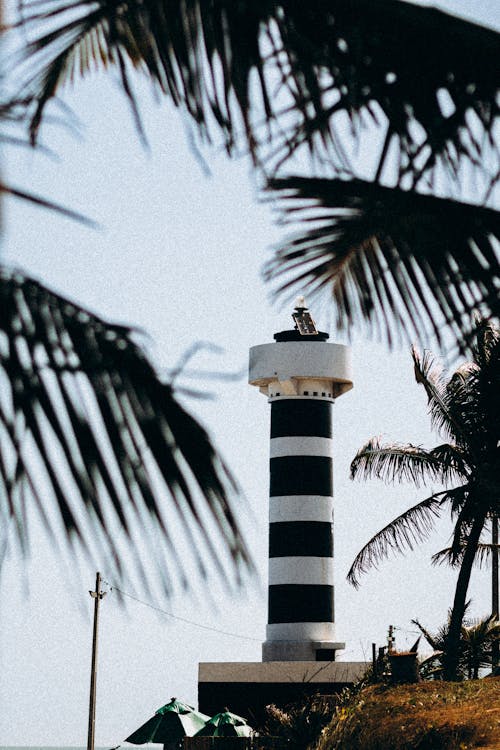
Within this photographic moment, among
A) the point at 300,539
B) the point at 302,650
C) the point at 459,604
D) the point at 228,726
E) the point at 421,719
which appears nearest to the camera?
the point at 421,719

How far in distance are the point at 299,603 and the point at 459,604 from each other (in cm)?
578

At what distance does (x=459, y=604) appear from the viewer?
20.1 meters

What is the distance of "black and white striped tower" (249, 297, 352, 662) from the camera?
25.1 meters

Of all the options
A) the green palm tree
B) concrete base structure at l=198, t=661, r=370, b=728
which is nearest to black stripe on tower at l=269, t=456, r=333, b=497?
concrete base structure at l=198, t=661, r=370, b=728

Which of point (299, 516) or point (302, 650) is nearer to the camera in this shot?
point (302, 650)

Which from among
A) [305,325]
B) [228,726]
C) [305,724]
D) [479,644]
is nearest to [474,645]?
[479,644]

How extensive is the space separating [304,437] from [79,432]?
24.3 metres

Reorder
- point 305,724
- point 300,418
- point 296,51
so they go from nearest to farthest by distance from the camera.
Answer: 1. point 296,51
2. point 305,724
3. point 300,418

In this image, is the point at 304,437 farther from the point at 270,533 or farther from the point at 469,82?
the point at 469,82

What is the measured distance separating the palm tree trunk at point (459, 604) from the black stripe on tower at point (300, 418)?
589cm


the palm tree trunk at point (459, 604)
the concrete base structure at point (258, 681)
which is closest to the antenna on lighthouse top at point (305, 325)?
the palm tree trunk at point (459, 604)

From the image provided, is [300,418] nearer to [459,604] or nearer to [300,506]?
[300,506]

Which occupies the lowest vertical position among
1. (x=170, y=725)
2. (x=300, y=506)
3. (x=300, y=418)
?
(x=170, y=725)

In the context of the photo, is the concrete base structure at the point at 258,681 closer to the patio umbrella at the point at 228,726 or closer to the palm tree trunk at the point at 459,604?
the patio umbrella at the point at 228,726
